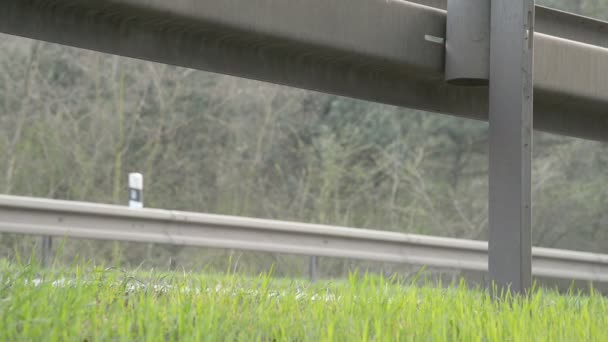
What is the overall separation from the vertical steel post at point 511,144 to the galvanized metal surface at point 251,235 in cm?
385

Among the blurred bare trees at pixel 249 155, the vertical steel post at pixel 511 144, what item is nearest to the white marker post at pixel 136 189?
the blurred bare trees at pixel 249 155

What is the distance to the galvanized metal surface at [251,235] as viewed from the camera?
6.85 m

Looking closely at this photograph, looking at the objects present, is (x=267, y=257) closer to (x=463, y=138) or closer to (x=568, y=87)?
(x=463, y=138)

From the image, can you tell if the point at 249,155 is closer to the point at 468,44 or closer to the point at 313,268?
the point at 313,268

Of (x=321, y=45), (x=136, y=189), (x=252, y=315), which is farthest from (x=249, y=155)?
(x=252, y=315)

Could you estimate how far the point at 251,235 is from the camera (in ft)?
26.7

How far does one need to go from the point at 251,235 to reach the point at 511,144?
514 cm

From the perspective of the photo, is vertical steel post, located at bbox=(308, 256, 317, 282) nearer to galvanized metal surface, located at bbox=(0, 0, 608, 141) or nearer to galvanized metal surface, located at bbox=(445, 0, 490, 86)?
galvanized metal surface, located at bbox=(0, 0, 608, 141)

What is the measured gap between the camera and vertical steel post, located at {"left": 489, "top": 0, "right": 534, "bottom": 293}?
3166 mm

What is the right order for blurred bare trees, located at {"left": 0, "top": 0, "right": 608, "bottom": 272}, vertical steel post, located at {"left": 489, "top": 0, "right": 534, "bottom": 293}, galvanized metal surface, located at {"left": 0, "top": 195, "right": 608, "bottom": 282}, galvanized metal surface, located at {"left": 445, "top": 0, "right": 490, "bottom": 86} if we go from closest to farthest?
1. vertical steel post, located at {"left": 489, "top": 0, "right": 534, "bottom": 293}
2. galvanized metal surface, located at {"left": 445, "top": 0, "right": 490, "bottom": 86}
3. galvanized metal surface, located at {"left": 0, "top": 195, "right": 608, "bottom": 282}
4. blurred bare trees, located at {"left": 0, "top": 0, "right": 608, "bottom": 272}

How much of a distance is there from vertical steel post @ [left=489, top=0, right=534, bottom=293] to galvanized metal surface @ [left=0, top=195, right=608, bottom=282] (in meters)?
3.85

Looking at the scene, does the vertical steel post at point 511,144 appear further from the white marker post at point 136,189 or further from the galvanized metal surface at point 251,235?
the white marker post at point 136,189

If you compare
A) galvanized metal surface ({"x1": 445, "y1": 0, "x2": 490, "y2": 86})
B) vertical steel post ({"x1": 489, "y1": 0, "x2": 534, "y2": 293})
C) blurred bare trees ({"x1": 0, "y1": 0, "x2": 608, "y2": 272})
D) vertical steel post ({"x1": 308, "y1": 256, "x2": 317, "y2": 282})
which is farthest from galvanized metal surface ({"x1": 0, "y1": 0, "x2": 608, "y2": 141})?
blurred bare trees ({"x1": 0, "y1": 0, "x2": 608, "y2": 272})

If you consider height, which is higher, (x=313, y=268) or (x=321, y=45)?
(x=321, y=45)
